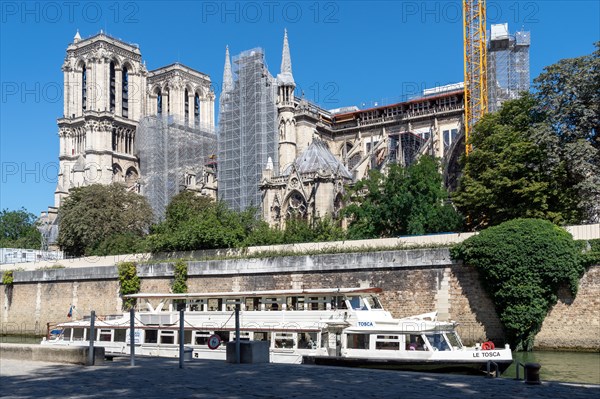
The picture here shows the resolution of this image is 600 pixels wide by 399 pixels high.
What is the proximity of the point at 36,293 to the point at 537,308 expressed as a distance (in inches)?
1212

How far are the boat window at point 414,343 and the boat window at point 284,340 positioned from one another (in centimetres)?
442

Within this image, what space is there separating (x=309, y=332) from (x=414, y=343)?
3965mm

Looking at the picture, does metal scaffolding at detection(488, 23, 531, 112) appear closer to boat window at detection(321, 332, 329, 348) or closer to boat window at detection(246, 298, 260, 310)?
boat window at detection(246, 298, 260, 310)

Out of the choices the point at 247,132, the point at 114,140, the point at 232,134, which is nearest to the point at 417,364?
the point at 247,132

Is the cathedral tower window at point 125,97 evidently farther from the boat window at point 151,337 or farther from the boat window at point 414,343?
the boat window at point 414,343

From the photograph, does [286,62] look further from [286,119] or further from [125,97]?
[125,97]

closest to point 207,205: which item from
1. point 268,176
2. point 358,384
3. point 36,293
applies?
point 268,176

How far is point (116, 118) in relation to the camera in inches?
3944

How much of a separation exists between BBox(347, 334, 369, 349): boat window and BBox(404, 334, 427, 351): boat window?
1.45 metres

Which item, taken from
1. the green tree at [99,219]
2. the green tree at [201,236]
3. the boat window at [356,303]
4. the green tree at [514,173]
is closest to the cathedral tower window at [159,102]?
the green tree at [99,219]

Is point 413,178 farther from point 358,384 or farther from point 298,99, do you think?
point 298,99

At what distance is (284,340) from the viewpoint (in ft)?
87.8

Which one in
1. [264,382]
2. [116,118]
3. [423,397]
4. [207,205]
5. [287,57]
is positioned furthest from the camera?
[116,118]

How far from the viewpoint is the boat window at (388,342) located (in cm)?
2386
